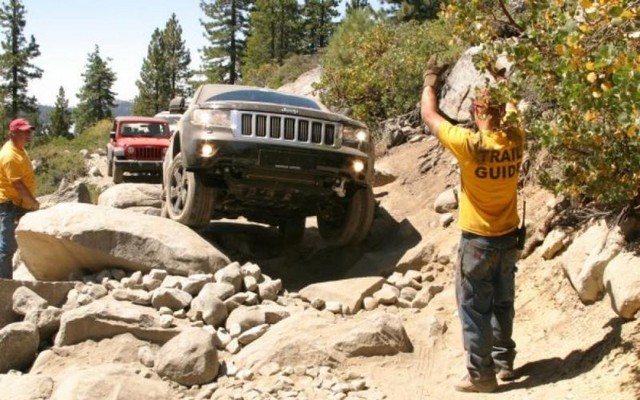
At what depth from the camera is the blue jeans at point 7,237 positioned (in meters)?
6.87

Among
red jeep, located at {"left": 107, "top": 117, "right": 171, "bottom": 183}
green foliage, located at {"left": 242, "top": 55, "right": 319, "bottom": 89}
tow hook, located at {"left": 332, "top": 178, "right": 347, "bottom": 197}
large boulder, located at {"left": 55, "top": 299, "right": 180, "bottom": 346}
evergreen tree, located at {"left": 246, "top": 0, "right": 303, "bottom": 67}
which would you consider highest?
evergreen tree, located at {"left": 246, "top": 0, "right": 303, "bottom": 67}

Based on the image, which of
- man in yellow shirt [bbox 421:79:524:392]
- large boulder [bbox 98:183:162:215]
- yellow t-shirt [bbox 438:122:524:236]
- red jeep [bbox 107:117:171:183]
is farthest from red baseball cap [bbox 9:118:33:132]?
red jeep [bbox 107:117:171:183]

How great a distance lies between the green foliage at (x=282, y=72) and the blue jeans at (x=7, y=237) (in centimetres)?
2634

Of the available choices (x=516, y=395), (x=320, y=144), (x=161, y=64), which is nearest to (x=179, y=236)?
(x=320, y=144)

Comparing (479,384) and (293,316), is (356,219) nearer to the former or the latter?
(293,316)

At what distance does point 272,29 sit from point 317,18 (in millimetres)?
4179

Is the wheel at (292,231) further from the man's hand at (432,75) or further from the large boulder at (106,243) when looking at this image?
the man's hand at (432,75)

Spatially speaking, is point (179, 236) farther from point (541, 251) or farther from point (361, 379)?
point (541, 251)

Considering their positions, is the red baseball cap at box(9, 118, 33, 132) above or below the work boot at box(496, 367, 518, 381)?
above

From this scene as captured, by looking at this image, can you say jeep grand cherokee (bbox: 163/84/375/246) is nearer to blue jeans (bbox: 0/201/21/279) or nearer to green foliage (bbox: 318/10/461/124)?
blue jeans (bbox: 0/201/21/279)

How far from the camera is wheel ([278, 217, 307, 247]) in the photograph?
8930 millimetres

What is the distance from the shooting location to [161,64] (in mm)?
57781

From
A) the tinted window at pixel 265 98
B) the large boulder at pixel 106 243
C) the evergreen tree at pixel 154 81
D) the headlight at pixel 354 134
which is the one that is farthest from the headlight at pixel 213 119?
the evergreen tree at pixel 154 81

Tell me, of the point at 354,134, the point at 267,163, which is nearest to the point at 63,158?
the point at 354,134
